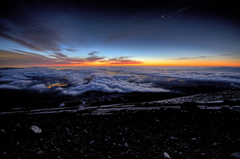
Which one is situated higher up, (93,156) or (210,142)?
(210,142)

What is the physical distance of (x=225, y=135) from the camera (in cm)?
434

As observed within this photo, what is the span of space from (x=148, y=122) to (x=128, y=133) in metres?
1.97

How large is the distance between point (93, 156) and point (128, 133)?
2.18m

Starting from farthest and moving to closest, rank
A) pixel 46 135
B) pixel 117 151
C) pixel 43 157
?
pixel 46 135, pixel 117 151, pixel 43 157

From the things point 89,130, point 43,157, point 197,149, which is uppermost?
point 197,149

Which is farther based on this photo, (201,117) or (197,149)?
(201,117)

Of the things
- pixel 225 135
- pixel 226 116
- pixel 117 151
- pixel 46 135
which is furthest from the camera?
pixel 226 116

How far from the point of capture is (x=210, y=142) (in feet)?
13.0

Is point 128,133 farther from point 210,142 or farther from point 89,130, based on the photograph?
point 210,142

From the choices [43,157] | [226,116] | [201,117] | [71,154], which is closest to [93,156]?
[71,154]

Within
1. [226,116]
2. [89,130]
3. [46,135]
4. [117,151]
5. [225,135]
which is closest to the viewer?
[117,151]

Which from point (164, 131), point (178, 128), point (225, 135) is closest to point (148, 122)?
point (164, 131)

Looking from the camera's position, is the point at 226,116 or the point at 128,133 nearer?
the point at 128,133

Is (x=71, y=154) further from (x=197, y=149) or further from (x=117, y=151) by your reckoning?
(x=197, y=149)
